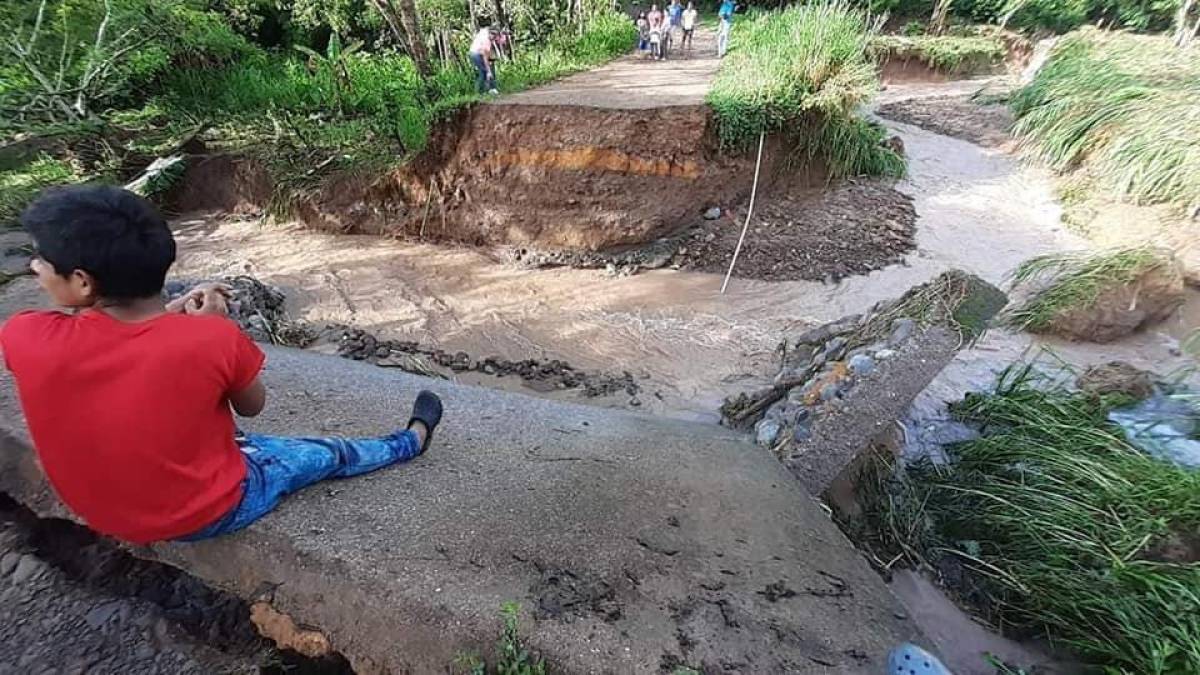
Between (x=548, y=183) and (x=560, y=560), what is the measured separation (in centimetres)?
606

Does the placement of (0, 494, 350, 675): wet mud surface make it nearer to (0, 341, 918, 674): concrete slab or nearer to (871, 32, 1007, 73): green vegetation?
(0, 341, 918, 674): concrete slab

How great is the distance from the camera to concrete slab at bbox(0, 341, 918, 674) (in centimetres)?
179

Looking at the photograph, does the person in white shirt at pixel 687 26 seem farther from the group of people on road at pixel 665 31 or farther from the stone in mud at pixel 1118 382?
the stone in mud at pixel 1118 382

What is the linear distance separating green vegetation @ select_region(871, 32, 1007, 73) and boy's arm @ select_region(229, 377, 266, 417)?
1776cm

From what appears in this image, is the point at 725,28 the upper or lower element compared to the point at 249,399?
upper

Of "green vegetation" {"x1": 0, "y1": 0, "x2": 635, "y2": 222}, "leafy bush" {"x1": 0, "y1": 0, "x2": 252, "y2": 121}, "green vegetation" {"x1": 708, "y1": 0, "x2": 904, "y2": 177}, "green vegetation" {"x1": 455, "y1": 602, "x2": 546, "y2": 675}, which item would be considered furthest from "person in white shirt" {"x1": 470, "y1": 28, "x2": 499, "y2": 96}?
"green vegetation" {"x1": 455, "y1": 602, "x2": 546, "y2": 675}

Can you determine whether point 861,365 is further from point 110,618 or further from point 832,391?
point 110,618

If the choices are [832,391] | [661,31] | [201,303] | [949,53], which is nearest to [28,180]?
[201,303]

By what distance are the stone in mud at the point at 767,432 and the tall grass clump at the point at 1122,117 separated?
6244mm

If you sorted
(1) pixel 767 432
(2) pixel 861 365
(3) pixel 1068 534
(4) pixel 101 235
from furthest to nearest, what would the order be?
(2) pixel 861 365 → (1) pixel 767 432 → (3) pixel 1068 534 → (4) pixel 101 235

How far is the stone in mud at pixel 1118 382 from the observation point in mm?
4223

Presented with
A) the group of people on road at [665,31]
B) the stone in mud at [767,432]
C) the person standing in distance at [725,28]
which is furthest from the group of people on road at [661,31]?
the stone in mud at [767,432]

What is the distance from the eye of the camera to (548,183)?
7508 mm

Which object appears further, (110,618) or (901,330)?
(901,330)
